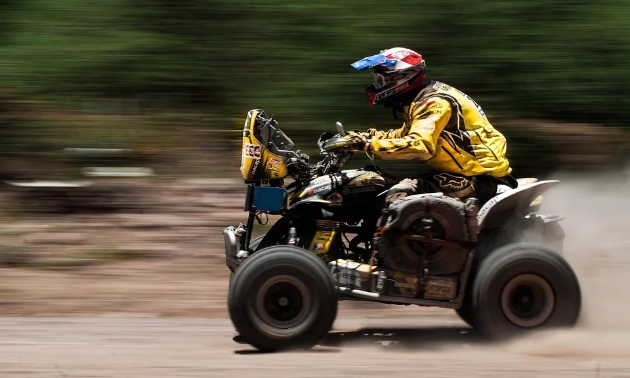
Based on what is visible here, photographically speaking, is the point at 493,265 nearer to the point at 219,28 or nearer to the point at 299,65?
the point at 299,65

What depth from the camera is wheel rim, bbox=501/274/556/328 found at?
21.7ft

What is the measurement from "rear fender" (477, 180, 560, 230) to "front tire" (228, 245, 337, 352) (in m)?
1.29

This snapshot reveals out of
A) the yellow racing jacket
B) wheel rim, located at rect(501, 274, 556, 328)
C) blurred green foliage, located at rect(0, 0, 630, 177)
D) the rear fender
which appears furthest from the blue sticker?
blurred green foliage, located at rect(0, 0, 630, 177)

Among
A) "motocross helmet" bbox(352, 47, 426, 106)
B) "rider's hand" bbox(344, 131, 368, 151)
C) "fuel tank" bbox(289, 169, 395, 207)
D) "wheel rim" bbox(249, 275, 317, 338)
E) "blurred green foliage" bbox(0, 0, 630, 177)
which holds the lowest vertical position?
"wheel rim" bbox(249, 275, 317, 338)

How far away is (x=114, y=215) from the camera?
11.0 meters

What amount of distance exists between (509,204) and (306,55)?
5955 mm

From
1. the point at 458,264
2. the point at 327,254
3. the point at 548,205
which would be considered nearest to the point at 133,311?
the point at 327,254

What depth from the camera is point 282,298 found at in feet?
21.3

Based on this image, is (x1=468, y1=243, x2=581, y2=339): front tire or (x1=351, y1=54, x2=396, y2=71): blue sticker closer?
(x1=468, y1=243, x2=581, y2=339): front tire

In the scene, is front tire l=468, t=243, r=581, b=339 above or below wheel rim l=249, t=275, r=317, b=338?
above

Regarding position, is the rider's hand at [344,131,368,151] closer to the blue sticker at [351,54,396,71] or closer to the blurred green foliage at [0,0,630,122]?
the blue sticker at [351,54,396,71]

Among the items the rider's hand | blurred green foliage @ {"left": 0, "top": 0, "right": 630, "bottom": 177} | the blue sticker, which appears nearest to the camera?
the rider's hand

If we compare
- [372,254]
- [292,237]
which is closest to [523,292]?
[372,254]

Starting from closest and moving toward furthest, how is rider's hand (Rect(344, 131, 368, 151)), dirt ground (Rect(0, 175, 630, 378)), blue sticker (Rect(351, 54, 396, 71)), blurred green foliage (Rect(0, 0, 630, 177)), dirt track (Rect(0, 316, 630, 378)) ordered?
dirt track (Rect(0, 316, 630, 378)), dirt ground (Rect(0, 175, 630, 378)), rider's hand (Rect(344, 131, 368, 151)), blue sticker (Rect(351, 54, 396, 71)), blurred green foliage (Rect(0, 0, 630, 177))
